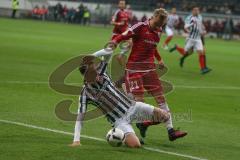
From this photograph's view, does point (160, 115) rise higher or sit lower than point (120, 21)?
higher

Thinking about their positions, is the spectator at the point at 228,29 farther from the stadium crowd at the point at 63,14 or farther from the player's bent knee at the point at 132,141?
the player's bent knee at the point at 132,141

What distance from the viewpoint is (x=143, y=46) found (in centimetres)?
1220

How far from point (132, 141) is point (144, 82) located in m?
1.64

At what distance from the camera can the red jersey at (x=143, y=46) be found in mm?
12086

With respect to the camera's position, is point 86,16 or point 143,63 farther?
point 86,16

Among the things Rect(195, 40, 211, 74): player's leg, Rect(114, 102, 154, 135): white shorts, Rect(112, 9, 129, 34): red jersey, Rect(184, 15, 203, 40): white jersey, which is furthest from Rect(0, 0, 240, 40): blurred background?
Rect(114, 102, 154, 135): white shorts

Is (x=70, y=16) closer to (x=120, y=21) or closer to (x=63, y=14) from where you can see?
(x=63, y=14)

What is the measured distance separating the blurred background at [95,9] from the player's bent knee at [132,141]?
174ft

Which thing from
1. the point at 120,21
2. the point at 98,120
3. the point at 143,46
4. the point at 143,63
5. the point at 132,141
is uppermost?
the point at 143,46

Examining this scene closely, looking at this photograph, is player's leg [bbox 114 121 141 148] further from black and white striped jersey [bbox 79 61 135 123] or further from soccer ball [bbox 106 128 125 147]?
black and white striped jersey [bbox 79 61 135 123]

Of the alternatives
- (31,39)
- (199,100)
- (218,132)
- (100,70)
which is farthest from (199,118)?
(31,39)

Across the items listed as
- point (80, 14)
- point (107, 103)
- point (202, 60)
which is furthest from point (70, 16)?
point (107, 103)

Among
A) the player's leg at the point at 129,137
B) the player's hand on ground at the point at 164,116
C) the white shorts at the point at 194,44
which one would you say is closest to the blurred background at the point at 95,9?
the white shorts at the point at 194,44

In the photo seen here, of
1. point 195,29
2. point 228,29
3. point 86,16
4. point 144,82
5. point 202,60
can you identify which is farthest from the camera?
point 86,16
